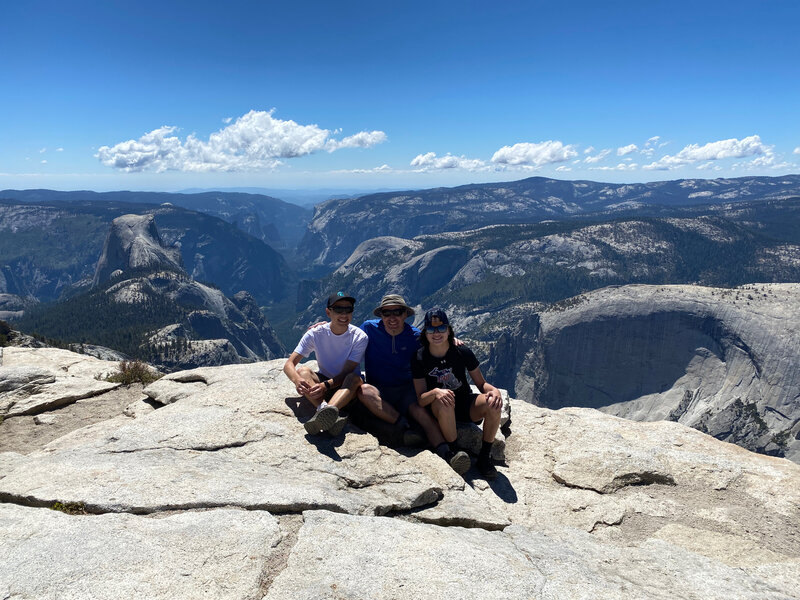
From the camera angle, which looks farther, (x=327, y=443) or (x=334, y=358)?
(x=334, y=358)

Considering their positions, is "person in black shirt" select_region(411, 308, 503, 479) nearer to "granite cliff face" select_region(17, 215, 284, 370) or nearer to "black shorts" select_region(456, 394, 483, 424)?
"black shorts" select_region(456, 394, 483, 424)

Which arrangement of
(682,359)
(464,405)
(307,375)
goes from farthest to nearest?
(682,359)
(307,375)
(464,405)

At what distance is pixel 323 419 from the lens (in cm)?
939

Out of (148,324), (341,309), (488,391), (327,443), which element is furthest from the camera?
(148,324)

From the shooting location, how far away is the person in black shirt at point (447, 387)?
30.9 feet

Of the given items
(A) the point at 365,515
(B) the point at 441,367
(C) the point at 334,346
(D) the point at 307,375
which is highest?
(C) the point at 334,346

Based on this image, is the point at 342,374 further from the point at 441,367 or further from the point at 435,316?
the point at 435,316

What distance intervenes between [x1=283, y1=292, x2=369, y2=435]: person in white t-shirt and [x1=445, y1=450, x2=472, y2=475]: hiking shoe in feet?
9.00

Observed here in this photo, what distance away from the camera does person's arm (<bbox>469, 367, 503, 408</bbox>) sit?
948 cm

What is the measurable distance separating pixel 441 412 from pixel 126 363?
12.2 metres

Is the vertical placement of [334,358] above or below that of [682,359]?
above

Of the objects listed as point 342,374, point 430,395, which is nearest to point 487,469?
point 430,395

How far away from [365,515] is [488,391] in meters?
4.10

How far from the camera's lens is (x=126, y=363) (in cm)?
1542
